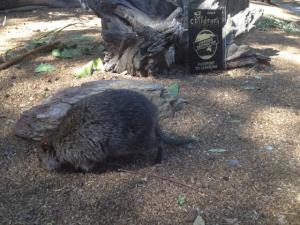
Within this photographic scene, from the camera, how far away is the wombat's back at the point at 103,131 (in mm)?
3785

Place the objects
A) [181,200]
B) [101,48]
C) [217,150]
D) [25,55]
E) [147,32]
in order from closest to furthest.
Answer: [181,200]
[217,150]
[147,32]
[25,55]
[101,48]

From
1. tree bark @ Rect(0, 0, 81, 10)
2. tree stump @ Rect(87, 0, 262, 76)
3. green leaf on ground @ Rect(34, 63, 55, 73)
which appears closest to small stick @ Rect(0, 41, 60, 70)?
green leaf on ground @ Rect(34, 63, 55, 73)

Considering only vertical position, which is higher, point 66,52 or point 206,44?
point 206,44

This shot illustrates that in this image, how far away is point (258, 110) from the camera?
5.16 meters

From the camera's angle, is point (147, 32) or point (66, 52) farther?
point (66, 52)

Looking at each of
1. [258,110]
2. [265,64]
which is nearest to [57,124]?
[258,110]

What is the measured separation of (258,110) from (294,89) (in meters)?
1.09

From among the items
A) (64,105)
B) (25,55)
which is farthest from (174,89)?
(25,55)

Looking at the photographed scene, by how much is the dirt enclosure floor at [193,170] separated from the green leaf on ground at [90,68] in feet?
0.41

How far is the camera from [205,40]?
6.28m

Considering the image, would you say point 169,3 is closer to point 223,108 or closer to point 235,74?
point 235,74

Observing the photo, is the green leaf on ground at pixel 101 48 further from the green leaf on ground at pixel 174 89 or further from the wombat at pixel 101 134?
the wombat at pixel 101 134

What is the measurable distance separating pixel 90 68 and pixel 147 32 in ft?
3.15

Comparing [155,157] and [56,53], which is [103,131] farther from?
[56,53]
